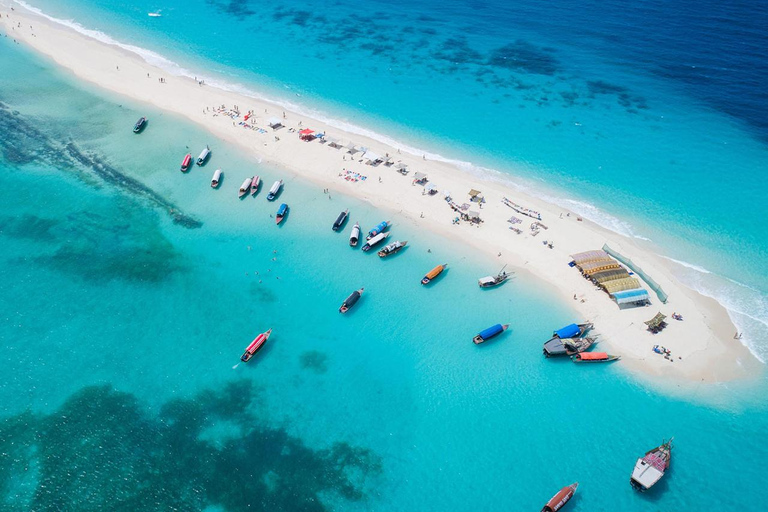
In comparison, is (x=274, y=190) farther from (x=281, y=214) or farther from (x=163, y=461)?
(x=163, y=461)

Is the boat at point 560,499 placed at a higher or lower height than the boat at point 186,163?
lower

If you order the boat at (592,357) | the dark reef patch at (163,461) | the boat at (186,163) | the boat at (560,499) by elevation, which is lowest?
the dark reef patch at (163,461)

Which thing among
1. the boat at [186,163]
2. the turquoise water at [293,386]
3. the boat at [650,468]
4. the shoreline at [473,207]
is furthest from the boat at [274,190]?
the boat at [650,468]

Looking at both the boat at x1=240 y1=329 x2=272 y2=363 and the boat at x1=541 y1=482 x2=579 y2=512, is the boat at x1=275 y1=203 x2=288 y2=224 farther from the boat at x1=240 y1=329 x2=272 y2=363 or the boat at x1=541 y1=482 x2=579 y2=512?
the boat at x1=541 y1=482 x2=579 y2=512

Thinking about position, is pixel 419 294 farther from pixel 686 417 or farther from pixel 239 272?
pixel 686 417

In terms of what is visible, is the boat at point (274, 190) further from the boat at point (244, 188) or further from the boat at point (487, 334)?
the boat at point (487, 334)

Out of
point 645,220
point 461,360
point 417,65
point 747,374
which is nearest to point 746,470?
point 747,374
